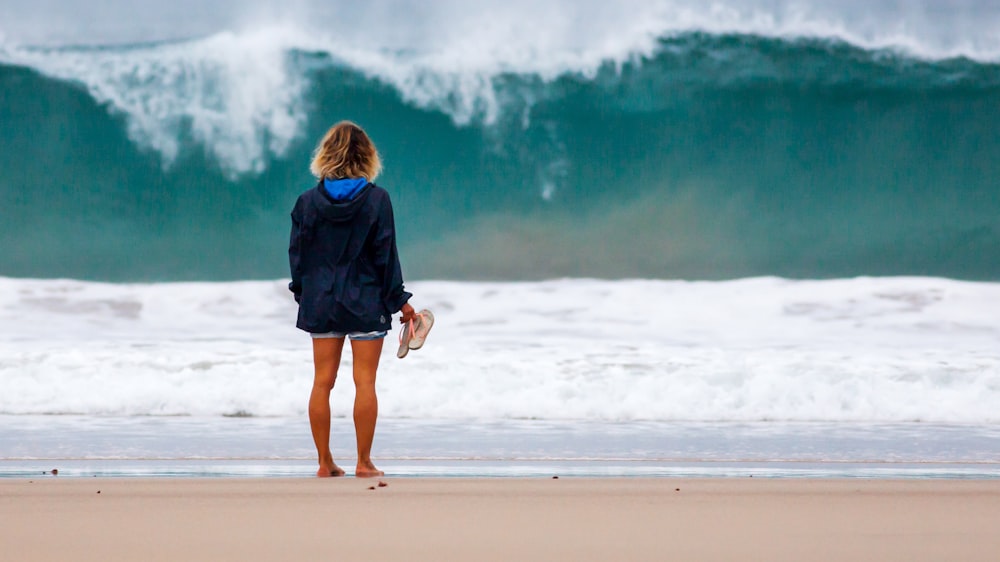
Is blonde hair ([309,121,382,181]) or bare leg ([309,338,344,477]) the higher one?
blonde hair ([309,121,382,181])

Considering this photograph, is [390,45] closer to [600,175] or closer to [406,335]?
[600,175]

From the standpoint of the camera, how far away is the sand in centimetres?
148

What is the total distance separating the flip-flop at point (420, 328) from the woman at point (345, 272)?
52mm

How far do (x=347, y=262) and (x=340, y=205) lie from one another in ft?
0.43

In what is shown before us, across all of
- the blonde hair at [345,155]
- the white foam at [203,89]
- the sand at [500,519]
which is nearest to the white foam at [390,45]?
the white foam at [203,89]

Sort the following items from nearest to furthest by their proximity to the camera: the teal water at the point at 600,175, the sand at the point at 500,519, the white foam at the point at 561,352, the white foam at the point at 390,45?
the sand at the point at 500,519 → the white foam at the point at 561,352 → the teal water at the point at 600,175 → the white foam at the point at 390,45

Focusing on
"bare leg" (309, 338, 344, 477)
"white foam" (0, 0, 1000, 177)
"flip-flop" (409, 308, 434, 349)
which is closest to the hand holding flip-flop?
"flip-flop" (409, 308, 434, 349)

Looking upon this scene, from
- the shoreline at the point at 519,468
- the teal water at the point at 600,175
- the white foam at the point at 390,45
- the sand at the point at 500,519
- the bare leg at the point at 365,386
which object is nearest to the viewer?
the sand at the point at 500,519

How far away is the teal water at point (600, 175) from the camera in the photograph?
19.3 ft

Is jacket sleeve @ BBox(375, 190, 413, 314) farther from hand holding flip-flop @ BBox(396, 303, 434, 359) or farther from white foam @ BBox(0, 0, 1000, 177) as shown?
white foam @ BBox(0, 0, 1000, 177)

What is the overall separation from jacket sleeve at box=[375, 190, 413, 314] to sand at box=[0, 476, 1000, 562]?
17.9 inches

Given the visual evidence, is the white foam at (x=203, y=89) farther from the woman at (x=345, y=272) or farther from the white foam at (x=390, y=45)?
the woman at (x=345, y=272)

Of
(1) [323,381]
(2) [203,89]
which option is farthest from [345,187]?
(2) [203,89]

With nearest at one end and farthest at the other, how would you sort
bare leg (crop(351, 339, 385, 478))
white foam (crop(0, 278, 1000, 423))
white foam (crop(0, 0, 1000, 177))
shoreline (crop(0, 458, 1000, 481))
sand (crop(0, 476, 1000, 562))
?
sand (crop(0, 476, 1000, 562)), shoreline (crop(0, 458, 1000, 481)), bare leg (crop(351, 339, 385, 478)), white foam (crop(0, 278, 1000, 423)), white foam (crop(0, 0, 1000, 177))
